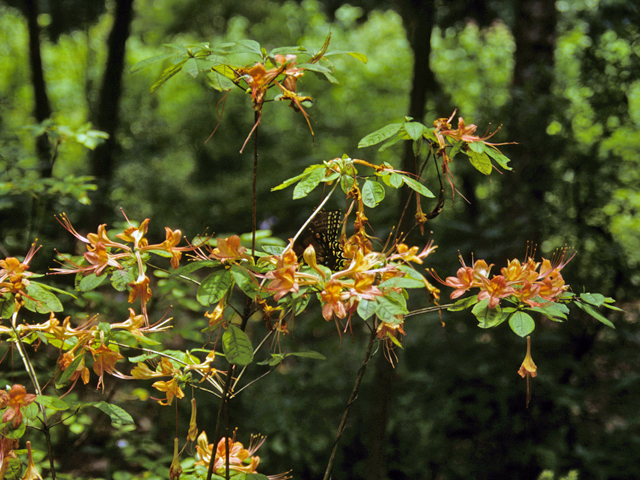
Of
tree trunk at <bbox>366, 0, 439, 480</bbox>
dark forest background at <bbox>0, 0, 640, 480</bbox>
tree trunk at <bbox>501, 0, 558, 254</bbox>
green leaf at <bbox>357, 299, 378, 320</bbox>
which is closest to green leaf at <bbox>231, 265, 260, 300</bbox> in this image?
green leaf at <bbox>357, 299, 378, 320</bbox>

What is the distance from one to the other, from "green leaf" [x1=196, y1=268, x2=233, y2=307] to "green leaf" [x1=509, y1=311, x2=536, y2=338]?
15.4 inches

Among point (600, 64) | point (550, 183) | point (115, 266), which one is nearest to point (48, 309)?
point (115, 266)

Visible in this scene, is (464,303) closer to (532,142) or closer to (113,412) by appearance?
(113,412)

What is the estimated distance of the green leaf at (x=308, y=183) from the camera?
739 millimetres

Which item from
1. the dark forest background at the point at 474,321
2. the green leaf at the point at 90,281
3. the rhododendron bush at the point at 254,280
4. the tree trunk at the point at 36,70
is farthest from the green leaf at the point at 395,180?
the tree trunk at the point at 36,70

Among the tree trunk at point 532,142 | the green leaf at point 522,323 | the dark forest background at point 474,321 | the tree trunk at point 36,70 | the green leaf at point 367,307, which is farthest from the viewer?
the tree trunk at point 36,70

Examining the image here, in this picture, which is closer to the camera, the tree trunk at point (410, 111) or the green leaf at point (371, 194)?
the green leaf at point (371, 194)

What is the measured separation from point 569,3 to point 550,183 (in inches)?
81.6

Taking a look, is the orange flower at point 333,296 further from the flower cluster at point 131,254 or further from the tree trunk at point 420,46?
the tree trunk at point 420,46

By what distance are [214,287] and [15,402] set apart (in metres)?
0.32

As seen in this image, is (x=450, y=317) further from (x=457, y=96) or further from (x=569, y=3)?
(x=457, y=96)

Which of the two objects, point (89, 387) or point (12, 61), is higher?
point (12, 61)

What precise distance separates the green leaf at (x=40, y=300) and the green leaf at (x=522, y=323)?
0.67 m

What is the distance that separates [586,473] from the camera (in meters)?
2.17
